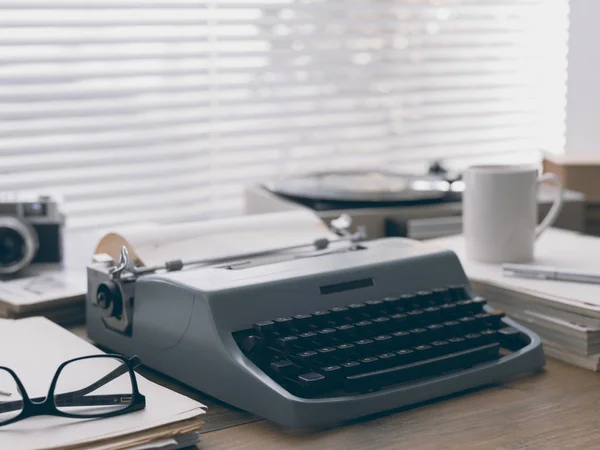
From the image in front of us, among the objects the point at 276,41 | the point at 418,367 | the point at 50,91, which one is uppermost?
the point at 276,41

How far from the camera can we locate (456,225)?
4.78 feet

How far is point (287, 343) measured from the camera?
83 cm

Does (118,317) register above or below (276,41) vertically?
below

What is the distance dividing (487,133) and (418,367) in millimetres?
1843

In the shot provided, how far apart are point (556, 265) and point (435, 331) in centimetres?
31

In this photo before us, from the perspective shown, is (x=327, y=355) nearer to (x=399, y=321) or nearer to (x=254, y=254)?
(x=399, y=321)

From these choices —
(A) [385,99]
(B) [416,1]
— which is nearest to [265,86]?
(A) [385,99]

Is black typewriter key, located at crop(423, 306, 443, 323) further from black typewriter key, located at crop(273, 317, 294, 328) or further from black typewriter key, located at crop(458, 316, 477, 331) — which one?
black typewriter key, located at crop(273, 317, 294, 328)

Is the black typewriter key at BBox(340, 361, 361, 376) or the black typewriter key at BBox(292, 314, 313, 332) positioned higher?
the black typewriter key at BBox(292, 314, 313, 332)

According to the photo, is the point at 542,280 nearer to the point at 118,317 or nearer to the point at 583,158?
the point at 118,317

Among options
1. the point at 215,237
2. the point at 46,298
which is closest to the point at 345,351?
the point at 215,237

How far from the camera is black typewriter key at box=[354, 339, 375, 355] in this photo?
2.80 ft

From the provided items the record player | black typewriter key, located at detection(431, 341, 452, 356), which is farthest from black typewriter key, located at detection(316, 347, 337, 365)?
the record player

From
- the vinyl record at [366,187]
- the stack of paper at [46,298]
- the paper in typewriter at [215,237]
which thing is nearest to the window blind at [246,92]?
the vinyl record at [366,187]
